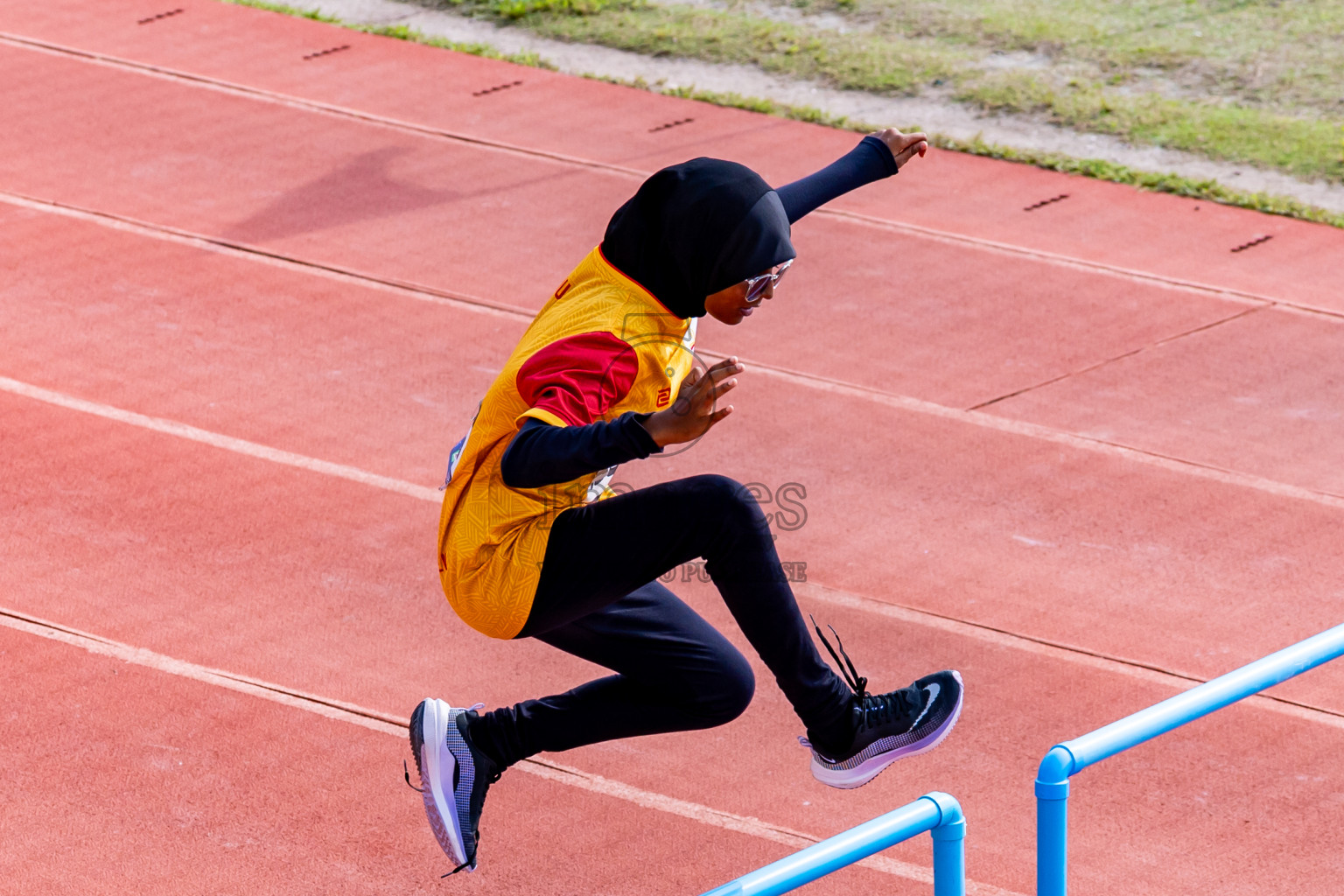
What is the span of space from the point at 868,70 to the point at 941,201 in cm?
246

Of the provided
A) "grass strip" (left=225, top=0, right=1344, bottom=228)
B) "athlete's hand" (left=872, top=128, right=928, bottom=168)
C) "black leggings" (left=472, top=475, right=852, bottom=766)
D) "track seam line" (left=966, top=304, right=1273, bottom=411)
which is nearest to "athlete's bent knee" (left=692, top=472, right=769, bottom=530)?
"black leggings" (left=472, top=475, right=852, bottom=766)

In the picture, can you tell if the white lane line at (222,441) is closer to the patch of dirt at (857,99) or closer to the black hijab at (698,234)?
the black hijab at (698,234)

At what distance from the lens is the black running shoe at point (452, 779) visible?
3.97 metres

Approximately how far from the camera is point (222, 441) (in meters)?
6.70

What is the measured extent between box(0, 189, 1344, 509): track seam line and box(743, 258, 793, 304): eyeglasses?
3.77 meters

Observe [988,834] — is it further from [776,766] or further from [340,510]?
[340,510]

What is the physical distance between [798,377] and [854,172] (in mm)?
3216

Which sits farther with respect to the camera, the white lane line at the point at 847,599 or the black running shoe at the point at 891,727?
the white lane line at the point at 847,599

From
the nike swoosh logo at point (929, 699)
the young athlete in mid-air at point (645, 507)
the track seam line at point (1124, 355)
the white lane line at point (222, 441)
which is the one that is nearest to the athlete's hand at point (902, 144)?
the young athlete in mid-air at point (645, 507)

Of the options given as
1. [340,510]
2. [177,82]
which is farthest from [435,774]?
[177,82]

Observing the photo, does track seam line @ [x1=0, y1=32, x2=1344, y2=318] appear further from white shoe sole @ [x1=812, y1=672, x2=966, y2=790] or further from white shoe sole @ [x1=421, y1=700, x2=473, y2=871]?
white shoe sole @ [x1=421, y1=700, x2=473, y2=871]

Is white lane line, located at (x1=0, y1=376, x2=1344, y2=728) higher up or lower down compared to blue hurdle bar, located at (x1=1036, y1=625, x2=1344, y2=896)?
lower down

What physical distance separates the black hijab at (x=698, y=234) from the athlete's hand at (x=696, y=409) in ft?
1.29

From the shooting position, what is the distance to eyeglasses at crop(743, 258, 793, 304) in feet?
10.9
